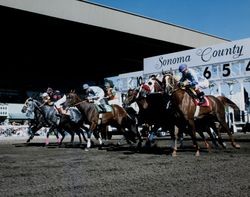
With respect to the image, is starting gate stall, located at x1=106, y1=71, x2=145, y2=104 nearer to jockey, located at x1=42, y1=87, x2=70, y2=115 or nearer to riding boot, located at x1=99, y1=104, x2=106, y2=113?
jockey, located at x1=42, y1=87, x2=70, y2=115

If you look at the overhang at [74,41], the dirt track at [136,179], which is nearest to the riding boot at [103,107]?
the dirt track at [136,179]

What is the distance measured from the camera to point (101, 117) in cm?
1588

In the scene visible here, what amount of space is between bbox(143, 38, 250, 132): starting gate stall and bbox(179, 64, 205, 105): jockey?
285 inches

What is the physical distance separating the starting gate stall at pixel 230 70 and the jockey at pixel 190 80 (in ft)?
23.7

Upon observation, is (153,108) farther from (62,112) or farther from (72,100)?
(62,112)

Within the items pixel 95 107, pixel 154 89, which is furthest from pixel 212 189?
pixel 95 107

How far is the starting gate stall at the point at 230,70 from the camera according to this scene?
1953 cm

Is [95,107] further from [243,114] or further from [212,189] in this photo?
[212,189]

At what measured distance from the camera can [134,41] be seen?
3909 centimetres

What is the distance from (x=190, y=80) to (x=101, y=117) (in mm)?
4963

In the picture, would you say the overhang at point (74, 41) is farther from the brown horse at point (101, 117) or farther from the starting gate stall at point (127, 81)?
the brown horse at point (101, 117)

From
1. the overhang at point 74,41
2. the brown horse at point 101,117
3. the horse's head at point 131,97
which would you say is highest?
the overhang at point 74,41

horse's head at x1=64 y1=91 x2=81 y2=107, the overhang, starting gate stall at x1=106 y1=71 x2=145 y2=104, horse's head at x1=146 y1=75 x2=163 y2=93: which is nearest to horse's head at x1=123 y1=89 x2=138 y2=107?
horse's head at x1=146 y1=75 x2=163 y2=93

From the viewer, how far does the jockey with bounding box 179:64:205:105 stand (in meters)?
12.0
